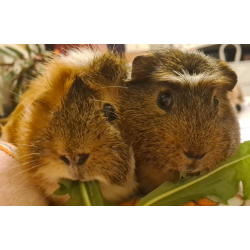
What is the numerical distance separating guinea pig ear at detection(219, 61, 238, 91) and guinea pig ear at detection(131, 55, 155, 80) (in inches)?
8.0

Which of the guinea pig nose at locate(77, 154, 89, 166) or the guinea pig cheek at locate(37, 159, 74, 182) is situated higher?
the guinea pig nose at locate(77, 154, 89, 166)

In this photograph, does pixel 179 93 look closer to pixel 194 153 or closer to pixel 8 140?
pixel 194 153

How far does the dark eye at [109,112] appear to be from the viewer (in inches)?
28.8

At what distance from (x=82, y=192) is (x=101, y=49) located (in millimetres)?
408

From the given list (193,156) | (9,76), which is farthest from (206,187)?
(9,76)

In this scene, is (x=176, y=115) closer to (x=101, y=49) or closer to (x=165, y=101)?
(x=165, y=101)

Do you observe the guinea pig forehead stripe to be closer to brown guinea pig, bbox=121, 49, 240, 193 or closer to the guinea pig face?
brown guinea pig, bbox=121, 49, 240, 193

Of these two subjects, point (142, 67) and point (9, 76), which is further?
point (9, 76)

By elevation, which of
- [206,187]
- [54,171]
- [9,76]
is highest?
[9,76]

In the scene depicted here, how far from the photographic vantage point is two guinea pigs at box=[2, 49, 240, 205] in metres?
0.70

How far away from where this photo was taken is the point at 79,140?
0.69 m

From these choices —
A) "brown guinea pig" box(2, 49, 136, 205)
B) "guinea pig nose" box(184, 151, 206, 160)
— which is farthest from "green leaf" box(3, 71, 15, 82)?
"guinea pig nose" box(184, 151, 206, 160)
